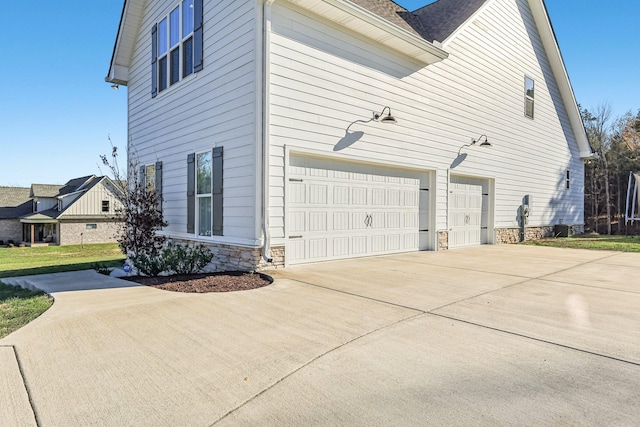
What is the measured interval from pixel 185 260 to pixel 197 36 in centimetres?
496

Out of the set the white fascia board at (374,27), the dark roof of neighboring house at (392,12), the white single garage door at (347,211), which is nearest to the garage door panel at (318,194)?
the white single garage door at (347,211)

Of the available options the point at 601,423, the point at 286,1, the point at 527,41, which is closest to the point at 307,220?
the point at 286,1

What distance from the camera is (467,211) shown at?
11.5 meters

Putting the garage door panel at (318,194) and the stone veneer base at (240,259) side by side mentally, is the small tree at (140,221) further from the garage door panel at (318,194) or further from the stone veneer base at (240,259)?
the garage door panel at (318,194)

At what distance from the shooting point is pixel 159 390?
2.43m

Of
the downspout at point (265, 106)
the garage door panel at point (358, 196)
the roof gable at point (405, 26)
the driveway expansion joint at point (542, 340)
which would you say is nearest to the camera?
the driveway expansion joint at point (542, 340)

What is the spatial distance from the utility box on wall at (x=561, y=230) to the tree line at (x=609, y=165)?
9944 mm

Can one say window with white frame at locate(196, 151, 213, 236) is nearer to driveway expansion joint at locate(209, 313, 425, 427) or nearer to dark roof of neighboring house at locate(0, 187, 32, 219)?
driveway expansion joint at locate(209, 313, 425, 427)

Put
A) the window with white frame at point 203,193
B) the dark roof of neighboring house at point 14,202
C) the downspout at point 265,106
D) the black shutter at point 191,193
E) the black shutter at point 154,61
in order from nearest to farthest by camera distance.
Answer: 1. the downspout at point 265,106
2. the window with white frame at point 203,193
3. the black shutter at point 191,193
4. the black shutter at point 154,61
5. the dark roof of neighboring house at point 14,202

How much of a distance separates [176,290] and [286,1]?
5327 millimetres

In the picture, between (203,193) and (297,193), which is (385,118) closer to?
(297,193)

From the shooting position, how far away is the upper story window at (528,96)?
1339cm

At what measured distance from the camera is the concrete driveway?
2180 millimetres

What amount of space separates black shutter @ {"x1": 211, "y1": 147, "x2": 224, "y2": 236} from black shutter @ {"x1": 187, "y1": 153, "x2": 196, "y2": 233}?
1056 millimetres
